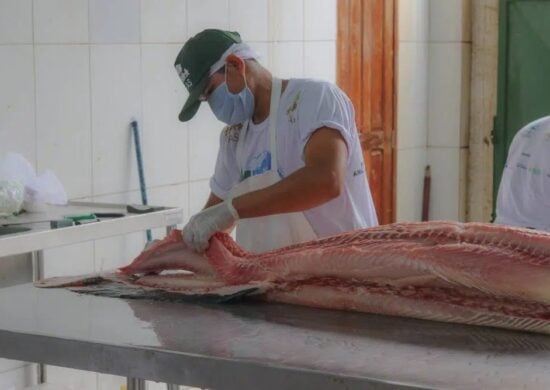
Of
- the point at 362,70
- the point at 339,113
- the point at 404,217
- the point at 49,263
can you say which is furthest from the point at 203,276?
the point at 404,217

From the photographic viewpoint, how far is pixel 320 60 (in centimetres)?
618

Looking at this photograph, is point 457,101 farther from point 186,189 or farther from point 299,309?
point 299,309

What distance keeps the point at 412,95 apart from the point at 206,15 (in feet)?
7.10

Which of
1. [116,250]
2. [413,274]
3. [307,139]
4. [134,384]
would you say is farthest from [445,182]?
[413,274]

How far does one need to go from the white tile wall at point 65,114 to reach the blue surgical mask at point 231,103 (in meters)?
1.25

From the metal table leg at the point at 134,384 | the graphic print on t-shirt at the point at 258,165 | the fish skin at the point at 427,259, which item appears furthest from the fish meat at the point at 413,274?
the graphic print on t-shirt at the point at 258,165

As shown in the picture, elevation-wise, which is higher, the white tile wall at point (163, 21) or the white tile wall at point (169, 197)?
the white tile wall at point (163, 21)

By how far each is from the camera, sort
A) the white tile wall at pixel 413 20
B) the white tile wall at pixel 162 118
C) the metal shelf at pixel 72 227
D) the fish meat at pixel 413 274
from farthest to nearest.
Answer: the white tile wall at pixel 413 20 → the white tile wall at pixel 162 118 → the metal shelf at pixel 72 227 → the fish meat at pixel 413 274

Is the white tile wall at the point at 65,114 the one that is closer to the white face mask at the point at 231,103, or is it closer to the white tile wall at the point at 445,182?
the white face mask at the point at 231,103

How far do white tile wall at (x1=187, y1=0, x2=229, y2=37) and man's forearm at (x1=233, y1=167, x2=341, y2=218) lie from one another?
7.38 feet

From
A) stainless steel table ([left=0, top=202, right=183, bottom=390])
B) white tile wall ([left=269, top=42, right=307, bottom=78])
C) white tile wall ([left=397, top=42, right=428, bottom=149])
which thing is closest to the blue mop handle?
stainless steel table ([left=0, top=202, right=183, bottom=390])

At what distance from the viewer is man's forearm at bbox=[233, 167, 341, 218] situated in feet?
9.98

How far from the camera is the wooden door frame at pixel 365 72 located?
21.1 feet

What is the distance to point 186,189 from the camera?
5.28 metres
